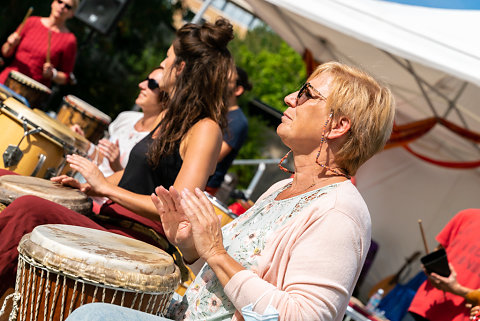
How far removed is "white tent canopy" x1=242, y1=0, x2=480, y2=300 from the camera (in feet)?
14.3

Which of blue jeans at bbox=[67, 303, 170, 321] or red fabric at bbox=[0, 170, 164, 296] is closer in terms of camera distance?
blue jeans at bbox=[67, 303, 170, 321]

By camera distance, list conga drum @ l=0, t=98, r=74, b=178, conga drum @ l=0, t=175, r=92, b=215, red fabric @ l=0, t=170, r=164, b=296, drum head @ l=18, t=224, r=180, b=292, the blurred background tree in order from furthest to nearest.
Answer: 1. the blurred background tree
2. conga drum @ l=0, t=98, r=74, b=178
3. conga drum @ l=0, t=175, r=92, b=215
4. red fabric @ l=0, t=170, r=164, b=296
5. drum head @ l=18, t=224, r=180, b=292

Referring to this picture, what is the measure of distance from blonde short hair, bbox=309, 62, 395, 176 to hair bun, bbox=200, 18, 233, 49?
4.76 feet

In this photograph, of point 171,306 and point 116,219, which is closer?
point 171,306

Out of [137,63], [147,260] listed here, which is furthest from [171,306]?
[137,63]

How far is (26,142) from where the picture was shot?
3.61 m

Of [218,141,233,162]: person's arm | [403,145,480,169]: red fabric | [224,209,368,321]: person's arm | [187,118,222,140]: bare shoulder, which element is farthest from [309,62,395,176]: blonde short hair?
[403,145,480,169]: red fabric

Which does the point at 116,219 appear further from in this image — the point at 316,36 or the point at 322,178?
the point at 316,36

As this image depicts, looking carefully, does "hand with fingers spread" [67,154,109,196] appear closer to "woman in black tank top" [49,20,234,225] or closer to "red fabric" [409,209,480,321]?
"woman in black tank top" [49,20,234,225]

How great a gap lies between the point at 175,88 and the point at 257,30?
32020 mm

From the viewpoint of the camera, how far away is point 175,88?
11.3 ft

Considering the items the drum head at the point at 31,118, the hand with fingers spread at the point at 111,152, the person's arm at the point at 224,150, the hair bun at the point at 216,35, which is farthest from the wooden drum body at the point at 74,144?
the person's arm at the point at 224,150

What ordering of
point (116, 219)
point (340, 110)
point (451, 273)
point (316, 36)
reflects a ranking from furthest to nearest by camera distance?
1. point (316, 36)
2. point (451, 273)
3. point (116, 219)
4. point (340, 110)

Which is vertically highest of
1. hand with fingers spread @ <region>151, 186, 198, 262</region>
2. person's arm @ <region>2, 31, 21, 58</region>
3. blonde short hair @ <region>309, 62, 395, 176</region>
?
blonde short hair @ <region>309, 62, 395, 176</region>
